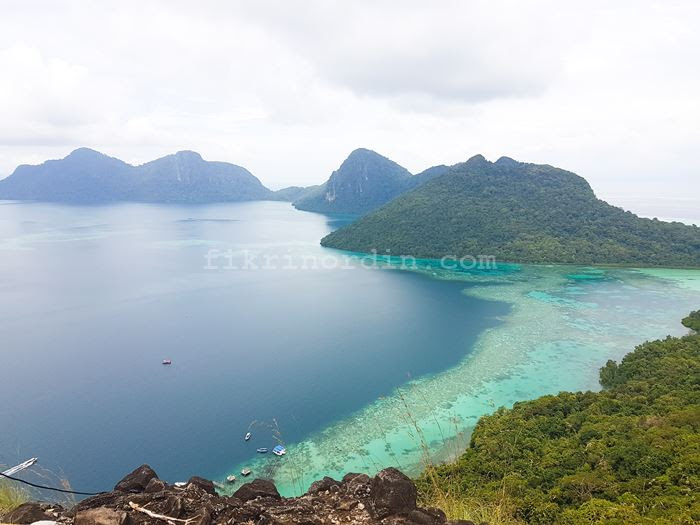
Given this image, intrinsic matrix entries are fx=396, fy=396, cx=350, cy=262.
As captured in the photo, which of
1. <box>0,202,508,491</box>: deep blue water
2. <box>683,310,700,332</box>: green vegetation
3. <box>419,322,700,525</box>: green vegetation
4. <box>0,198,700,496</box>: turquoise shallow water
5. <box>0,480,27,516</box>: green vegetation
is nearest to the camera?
<box>0,480,27,516</box>: green vegetation

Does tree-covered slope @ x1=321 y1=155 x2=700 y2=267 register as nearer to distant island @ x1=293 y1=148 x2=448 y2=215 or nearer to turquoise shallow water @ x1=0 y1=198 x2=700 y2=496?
turquoise shallow water @ x1=0 y1=198 x2=700 y2=496

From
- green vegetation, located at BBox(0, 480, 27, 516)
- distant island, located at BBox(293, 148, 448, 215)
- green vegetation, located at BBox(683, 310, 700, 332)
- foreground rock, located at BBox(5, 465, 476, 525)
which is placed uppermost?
distant island, located at BBox(293, 148, 448, 215)

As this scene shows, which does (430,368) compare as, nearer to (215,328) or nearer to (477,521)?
(215,328)

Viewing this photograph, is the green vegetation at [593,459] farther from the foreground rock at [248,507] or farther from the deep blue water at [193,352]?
the deep blue water at [193,352]

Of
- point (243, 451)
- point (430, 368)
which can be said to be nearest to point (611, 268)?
point (430, 368)

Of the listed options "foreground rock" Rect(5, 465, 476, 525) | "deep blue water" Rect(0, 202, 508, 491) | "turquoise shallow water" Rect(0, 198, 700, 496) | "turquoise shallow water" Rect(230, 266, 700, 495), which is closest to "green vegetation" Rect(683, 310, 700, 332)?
"turquoise shallow water" Rect(230, 266, 700, 495)

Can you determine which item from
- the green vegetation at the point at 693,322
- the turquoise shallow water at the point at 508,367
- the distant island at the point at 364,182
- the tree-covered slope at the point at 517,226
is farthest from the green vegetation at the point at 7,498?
the distant island at the point at 364,182
